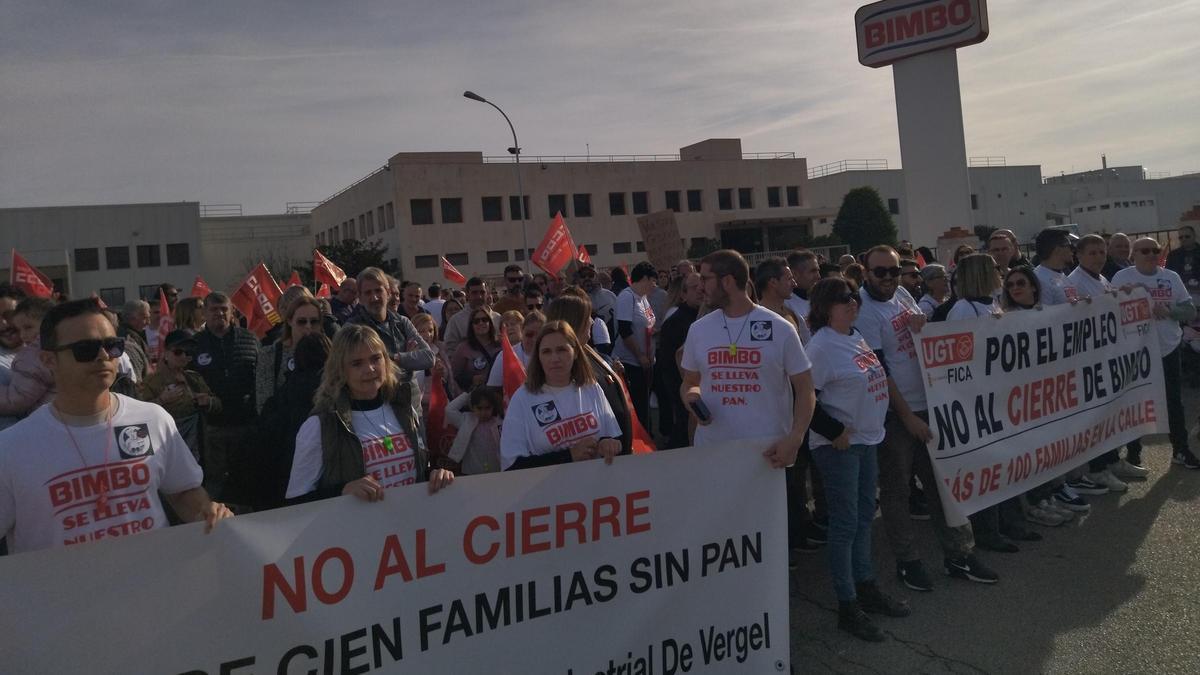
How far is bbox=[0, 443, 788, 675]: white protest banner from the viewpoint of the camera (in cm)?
277

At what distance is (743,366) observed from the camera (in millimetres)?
4512

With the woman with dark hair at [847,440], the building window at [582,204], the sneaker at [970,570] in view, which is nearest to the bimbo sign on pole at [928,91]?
the sneaker at [970,570]

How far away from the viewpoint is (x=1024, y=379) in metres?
6.15

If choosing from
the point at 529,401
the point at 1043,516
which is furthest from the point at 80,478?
the point at 1043,516

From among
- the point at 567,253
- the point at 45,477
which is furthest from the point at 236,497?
the point at 567,253

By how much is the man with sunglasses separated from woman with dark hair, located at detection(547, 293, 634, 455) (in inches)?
62.0

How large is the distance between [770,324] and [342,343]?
2012mm

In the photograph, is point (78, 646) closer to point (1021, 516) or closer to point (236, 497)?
point (236, 497)

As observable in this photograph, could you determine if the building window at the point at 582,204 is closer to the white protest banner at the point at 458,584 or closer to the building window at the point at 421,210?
the building window at the point at 421,210

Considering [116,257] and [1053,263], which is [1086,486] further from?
[116,257]

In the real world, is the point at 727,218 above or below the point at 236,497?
above

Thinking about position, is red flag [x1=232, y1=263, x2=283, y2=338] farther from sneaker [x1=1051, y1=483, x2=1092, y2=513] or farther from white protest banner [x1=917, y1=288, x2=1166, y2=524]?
sneaker [x1=1051, y1=483, x2=1092, y2=513]

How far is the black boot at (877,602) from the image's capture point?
4816 millimetres

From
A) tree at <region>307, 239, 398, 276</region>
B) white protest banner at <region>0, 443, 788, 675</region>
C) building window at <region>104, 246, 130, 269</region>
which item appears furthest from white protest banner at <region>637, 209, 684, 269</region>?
building window at <region>104, 246, 130, 269</region>
